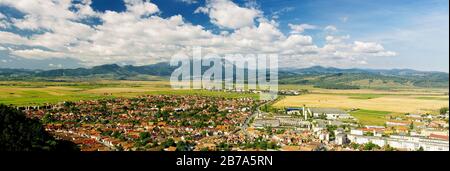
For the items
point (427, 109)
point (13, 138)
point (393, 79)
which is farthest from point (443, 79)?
point (13, 138)

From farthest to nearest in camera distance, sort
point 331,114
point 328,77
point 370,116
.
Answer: point 328,77, point 331,114, point 370,116

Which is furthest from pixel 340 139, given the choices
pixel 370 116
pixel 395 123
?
pixel 370 116

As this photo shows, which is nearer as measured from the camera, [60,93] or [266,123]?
[266,123]

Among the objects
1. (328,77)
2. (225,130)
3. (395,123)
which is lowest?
(225,130)

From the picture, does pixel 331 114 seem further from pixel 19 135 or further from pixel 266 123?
pixel 19 135
